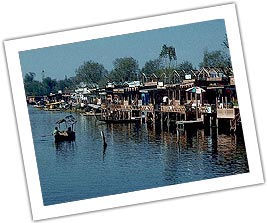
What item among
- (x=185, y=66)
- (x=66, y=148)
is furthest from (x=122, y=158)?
(x=185, y=66)

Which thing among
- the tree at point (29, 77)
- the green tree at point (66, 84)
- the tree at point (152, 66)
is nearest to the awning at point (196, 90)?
the tree at point (152, 66)

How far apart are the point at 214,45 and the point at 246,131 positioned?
523mm

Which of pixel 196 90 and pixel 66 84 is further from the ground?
pixel 66 84

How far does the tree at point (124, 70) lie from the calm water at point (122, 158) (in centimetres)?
27

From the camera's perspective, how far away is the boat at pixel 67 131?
16.1ft

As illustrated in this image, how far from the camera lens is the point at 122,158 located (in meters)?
4.95

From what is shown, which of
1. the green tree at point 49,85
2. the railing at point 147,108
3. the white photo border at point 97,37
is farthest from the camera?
the railing at point 147,108

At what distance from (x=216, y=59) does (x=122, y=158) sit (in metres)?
0.78

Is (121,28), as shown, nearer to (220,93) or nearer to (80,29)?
(80,29)

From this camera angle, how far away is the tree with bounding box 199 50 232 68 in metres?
4.96

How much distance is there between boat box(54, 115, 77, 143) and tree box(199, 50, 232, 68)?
808 millimetres

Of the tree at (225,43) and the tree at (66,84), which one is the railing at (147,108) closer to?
the tree at (66,84)

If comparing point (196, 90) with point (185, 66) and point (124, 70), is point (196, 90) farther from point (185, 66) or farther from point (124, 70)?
point (124, 70)

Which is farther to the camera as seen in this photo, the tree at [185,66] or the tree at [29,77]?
the tree at [185,66]
